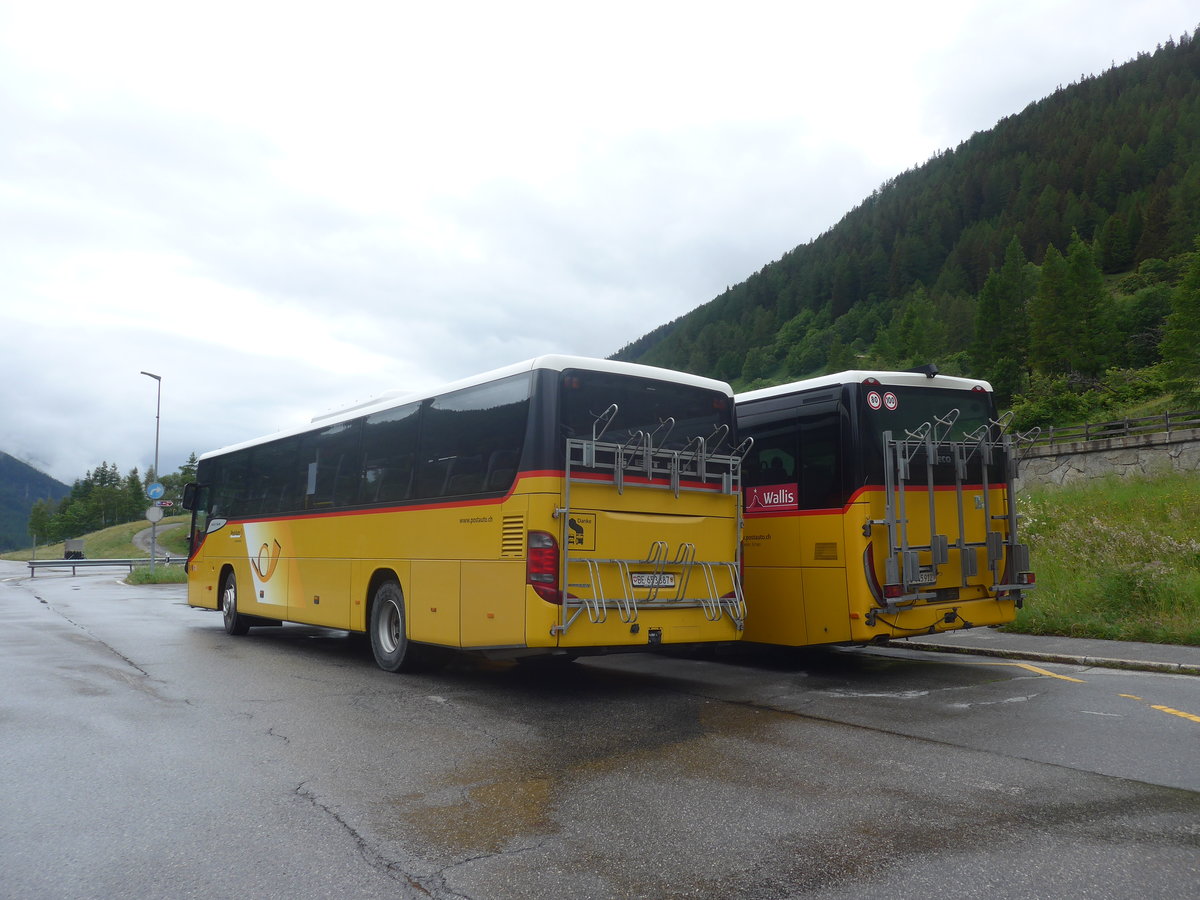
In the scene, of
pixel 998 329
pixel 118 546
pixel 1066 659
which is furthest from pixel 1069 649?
pixel 118 546

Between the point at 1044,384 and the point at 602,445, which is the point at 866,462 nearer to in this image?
the point at 602,445

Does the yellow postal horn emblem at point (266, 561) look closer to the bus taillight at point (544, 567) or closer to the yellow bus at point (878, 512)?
the bus taillight at point (544, 567)

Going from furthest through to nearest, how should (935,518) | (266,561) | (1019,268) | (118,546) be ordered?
(1019,268) → (118,546) → (266,561) → (935,518)

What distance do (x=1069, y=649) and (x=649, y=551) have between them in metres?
5.75

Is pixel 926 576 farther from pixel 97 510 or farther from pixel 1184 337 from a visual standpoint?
pixel 97 510

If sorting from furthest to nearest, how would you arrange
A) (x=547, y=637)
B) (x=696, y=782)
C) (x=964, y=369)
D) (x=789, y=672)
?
1. (x=964, y=369)
2. (x=789, y=672)
3. (x=547, y=637)
4. (x=696, y=782)

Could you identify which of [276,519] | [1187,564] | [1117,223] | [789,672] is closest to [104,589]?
[276,519]

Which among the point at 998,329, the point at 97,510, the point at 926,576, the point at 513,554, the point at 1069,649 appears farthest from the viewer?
the point at 97,510

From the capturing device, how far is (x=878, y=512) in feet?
31.1

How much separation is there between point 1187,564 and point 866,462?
7.59 meters

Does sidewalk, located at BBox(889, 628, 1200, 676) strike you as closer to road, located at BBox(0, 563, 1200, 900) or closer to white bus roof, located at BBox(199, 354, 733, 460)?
road, located at BBox(0, 563, 1200, 900)

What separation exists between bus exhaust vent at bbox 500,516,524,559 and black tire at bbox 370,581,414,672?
2.18 m

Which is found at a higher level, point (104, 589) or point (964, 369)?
point (964, 369)

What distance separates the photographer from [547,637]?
8.04m
